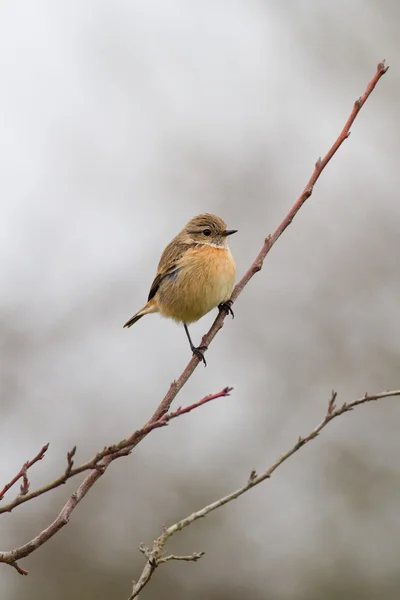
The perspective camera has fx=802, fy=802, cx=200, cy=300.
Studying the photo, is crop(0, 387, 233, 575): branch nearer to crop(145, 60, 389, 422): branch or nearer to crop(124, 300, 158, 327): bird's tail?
crop(145, 60, 389, 422): branch

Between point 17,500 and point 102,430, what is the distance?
7852 millimetres

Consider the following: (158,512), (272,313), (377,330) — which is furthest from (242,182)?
(158,512)

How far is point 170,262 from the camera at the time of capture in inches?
233

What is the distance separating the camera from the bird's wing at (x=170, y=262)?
5855 millimetres

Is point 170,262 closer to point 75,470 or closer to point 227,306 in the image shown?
point 227,306

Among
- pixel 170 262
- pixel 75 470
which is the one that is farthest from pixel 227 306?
pixel 75 470

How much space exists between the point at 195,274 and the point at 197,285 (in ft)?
0.35

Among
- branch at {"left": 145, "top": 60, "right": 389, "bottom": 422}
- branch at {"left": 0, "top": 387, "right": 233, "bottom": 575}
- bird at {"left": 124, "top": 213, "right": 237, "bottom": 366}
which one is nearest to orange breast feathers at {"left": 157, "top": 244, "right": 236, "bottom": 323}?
bird at {"left": 124, "top": 213, "right": 237, "bottom": 366}

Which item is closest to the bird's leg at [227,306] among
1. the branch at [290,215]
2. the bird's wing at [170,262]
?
the branch at [290,215]

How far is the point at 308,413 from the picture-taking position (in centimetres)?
991

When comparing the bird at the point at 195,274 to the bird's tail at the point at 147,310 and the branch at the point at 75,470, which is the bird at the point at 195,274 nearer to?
the bird's tail at the point at 147,310

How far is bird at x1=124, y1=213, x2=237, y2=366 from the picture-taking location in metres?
5.35

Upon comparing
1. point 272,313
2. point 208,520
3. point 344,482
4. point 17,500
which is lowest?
point 17,500

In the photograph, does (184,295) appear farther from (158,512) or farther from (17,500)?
(158,512)
